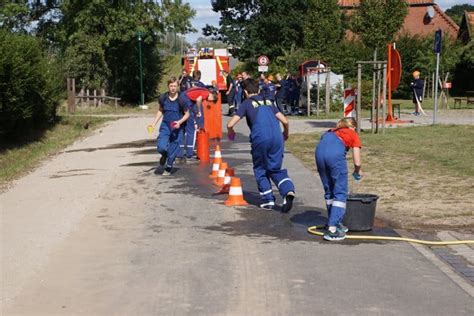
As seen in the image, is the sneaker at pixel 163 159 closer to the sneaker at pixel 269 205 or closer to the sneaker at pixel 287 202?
the sneaker at pixel 269 205

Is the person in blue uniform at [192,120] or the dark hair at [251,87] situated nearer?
the dark hair at [251,87]

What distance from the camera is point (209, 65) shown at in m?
37.4

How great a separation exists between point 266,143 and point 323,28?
40062 mm

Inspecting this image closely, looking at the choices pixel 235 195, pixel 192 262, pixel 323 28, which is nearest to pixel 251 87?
pixel 235 195

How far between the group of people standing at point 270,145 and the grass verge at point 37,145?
340 cm

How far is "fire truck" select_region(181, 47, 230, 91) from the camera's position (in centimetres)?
3706

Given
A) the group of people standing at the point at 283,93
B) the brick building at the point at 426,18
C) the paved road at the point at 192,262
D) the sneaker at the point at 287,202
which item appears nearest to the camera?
the paved road at the point at 192,262

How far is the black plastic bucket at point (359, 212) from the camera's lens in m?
7.66

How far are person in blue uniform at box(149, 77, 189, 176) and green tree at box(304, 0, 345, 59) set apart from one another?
35.3m

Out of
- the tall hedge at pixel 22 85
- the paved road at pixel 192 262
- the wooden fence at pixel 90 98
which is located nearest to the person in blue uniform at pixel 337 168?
the paved road at pixel 192 262

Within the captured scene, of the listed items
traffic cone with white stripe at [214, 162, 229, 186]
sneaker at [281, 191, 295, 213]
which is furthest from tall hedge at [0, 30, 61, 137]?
sneaker at [281, 191, 295, 213]

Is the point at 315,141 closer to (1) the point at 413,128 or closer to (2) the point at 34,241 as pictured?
(1) the point at 413,128

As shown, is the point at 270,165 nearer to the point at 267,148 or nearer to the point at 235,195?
the point at 267,148

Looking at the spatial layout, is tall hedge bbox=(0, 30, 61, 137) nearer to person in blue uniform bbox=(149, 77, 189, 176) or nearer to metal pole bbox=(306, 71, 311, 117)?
person in blue uniform bbox=(149, 77, 189, 176)
